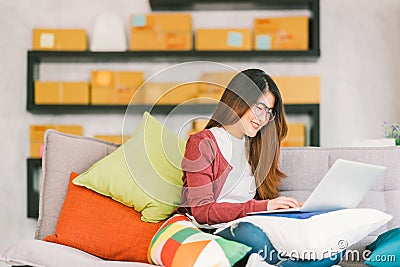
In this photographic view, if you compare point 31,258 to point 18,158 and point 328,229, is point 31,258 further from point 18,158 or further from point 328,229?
point 18,158

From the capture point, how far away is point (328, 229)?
1.66 metres

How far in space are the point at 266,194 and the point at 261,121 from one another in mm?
273

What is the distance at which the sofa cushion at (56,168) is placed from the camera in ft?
7.17

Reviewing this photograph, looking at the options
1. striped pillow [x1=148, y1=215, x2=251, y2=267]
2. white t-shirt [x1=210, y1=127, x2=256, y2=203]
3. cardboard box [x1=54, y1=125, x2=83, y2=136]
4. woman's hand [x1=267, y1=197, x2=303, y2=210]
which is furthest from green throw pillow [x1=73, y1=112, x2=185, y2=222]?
cardboard box [x1=54, y1=125, x2=83, y2=136]

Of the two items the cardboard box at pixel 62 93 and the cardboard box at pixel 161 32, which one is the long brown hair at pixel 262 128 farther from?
the cardboard box at pixel 62 93

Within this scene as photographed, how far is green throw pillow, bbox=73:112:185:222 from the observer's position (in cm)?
203

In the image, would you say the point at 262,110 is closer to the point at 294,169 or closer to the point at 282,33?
the point at 294,169

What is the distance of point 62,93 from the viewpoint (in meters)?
3.66

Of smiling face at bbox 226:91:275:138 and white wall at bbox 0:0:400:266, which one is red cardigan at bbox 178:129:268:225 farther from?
white wall at bbox 0:0:400:266

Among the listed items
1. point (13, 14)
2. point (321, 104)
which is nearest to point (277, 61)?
point (321, 104)

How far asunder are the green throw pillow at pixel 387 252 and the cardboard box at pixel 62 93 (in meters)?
2.21

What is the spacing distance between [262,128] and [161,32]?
1.70 m

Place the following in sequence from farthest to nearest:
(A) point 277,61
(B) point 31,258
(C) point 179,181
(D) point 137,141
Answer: (A) point 277,61, (C) point 179,181, (D) point 137,141, (B) point 31,258

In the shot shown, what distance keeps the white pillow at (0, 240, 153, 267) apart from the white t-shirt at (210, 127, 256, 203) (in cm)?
39
